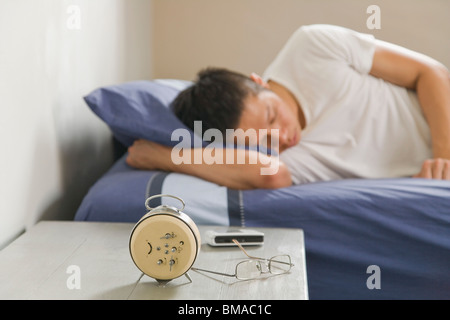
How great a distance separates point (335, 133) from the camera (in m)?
1.78

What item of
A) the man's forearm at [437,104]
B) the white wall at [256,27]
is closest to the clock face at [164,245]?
the man's forearm at [437,104]

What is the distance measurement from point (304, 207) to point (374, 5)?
1479mm

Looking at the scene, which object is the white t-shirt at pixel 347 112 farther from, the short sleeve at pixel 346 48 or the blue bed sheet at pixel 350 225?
the blue bed sheet at pixel 350 225

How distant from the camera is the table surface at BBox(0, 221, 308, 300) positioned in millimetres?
864

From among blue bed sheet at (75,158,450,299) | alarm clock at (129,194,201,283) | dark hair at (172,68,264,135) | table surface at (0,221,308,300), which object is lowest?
blue bed sheet at (75,158,450,299)

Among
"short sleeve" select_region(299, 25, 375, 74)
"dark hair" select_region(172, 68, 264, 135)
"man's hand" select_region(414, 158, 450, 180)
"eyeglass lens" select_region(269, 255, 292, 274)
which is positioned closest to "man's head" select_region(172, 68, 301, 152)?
"dark hair" select_region(172, 68, 264, 135)

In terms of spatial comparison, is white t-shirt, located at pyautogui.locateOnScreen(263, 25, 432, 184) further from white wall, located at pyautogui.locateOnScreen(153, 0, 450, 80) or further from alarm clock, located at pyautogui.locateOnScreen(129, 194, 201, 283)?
alarm clock, located at pyautogui.locateOnScreen(129, 194, 201, 283)

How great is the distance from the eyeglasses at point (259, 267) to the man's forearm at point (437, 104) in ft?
2.91

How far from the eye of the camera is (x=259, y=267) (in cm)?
95

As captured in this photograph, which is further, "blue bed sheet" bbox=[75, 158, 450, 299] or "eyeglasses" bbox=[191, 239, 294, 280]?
"blue bed sheet" bbox=[75, 158, 450, 299]

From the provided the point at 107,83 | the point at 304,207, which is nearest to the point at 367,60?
the point at 304,207

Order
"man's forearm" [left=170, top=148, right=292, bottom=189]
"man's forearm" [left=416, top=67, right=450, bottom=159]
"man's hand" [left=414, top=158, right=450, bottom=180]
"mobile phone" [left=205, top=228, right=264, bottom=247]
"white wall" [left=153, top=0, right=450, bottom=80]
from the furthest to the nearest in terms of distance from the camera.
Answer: "white wall" [left=153, top=0, right=450, bottom=80] → "man's forearm" [left=416, top=67, right=450, bottom=159] → "man's hand" [left=414, top=158, right=450, bottom=180] → "man's forearm" [left=170, top=148, right=292, bottom=189] → "mobile phone" [left=205, top=228, right=264, bottom=247]
